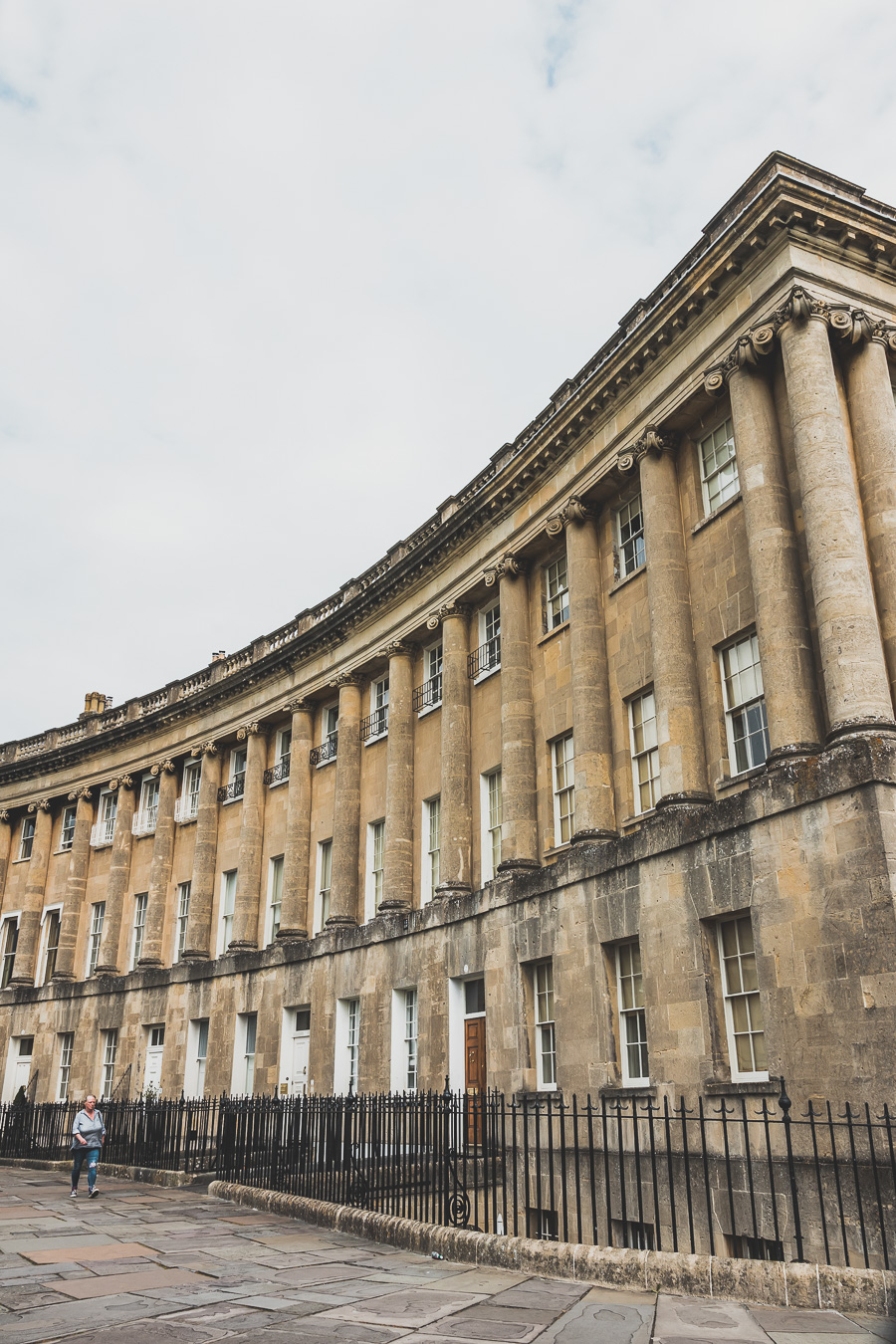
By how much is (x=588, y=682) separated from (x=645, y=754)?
1.71m

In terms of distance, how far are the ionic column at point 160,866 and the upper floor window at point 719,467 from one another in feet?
69.6

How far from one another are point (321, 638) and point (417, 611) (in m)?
4.25

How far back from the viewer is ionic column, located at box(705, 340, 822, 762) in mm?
12961

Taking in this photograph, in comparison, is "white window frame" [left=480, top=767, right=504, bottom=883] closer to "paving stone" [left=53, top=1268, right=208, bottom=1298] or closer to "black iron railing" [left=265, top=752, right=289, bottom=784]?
"black iron railing" [left=265, top=752, right=289, bottom=784]

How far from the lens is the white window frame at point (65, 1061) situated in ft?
104

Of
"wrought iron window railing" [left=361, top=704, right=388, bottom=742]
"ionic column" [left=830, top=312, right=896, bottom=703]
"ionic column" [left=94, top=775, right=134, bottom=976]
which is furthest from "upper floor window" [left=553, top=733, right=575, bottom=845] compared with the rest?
"ionic column" [left=94, top=775, right=134, bottom=976]

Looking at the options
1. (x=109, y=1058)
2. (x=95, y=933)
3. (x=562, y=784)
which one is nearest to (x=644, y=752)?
(x=562, y=784)

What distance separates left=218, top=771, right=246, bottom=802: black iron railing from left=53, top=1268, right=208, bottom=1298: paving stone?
20646 mm

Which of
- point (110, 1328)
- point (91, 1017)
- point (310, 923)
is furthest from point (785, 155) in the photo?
point (91, 1017)

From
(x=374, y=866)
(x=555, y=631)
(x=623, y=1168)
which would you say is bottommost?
(x=623, y=1168)

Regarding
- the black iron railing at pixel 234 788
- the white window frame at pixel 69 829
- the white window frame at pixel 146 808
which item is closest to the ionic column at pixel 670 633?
the black iron railing at pixel 234 788

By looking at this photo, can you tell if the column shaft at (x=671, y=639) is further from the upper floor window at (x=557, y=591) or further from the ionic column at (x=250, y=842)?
the ionic column at (x=250, y=842)

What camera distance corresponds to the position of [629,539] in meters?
18.0

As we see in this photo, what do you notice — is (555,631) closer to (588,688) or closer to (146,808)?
(588,688)
